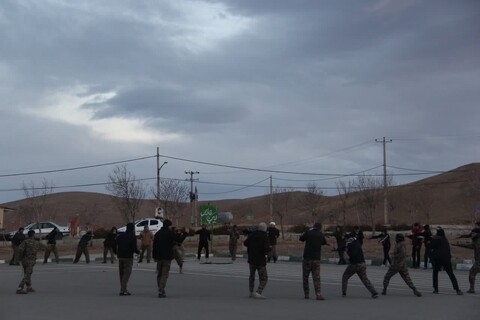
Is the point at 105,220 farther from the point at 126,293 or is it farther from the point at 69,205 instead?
the point at 126,293

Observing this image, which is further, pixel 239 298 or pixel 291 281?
pixel 291 281

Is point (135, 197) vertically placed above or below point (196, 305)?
above

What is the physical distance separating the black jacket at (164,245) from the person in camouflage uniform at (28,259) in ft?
10.7

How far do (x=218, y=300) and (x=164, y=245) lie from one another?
2059mm

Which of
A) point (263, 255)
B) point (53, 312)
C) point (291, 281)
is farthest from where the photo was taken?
point (291, 281)

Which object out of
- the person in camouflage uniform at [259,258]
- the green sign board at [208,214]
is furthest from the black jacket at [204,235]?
the person in camouflage uniform at [259,258]

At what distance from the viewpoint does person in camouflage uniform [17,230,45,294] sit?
16938 mm

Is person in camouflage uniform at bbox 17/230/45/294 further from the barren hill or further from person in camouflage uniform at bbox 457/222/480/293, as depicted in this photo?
the barren hill

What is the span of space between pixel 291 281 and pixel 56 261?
1486 centimetres

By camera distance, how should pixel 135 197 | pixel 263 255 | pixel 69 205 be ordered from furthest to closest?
pixel 69 205 < pixel 135 197 < pixel 263 255

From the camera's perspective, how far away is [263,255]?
623 inches

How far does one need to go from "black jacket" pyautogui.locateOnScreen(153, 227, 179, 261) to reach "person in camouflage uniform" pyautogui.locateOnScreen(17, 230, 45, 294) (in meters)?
3.25

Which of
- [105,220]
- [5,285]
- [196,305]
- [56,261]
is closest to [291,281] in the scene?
[196,305]

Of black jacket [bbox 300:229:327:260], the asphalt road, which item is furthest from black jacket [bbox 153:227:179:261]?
black jacket [bbox 300:229:327:260]
